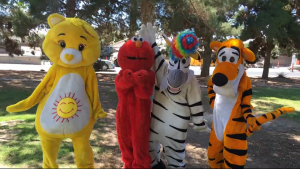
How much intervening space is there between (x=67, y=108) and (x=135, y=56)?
34.1 inches

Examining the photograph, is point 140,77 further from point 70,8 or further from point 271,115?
point 70,8

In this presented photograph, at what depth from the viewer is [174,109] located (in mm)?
2475

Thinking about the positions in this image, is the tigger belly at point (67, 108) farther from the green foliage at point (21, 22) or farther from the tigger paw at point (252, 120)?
the green foliage at point (21, 22)

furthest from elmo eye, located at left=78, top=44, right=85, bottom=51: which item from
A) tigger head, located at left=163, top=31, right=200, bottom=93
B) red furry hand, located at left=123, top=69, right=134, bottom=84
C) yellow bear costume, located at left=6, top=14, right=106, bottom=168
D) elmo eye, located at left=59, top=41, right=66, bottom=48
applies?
tigger head, located at left=163, top=31, right=200, bottom=93

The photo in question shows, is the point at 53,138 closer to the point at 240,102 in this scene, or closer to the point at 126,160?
the point at 126,160

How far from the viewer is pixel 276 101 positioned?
8.87 metres

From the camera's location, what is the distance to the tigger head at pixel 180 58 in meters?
2.30

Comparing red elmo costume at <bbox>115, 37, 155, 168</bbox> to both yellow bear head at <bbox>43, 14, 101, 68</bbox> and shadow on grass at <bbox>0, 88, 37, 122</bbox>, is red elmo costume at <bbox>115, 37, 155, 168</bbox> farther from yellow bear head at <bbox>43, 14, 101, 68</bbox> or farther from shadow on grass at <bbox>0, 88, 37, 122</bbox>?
shadow on grass at <bbox>0, 88, 37, 122</bbox>

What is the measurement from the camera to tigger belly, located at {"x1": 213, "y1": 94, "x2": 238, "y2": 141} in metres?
2.47

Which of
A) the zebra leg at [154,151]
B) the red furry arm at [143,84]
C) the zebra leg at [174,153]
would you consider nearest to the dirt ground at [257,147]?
the zebra leg at [154,151]

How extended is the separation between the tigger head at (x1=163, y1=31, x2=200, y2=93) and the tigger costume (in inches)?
12.4

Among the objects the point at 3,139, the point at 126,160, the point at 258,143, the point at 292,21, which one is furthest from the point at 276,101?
the point at 3,139

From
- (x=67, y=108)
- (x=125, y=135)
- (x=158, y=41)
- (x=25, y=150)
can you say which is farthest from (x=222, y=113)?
(x=158, y=41)

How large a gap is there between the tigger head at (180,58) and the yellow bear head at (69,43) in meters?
0.85
